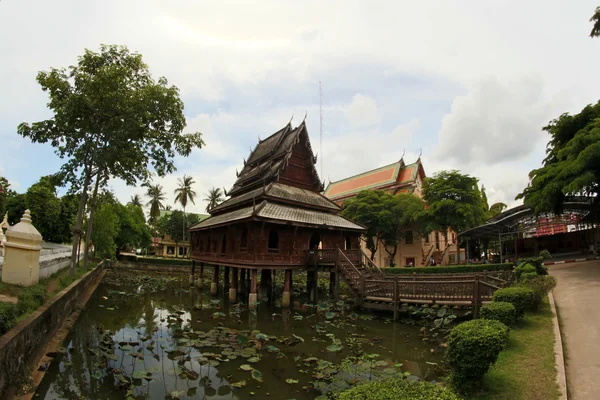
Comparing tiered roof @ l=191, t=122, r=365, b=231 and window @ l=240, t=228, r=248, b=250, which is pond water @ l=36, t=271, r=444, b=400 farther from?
tiered roof @ l=191, t=122, r=365, b=231

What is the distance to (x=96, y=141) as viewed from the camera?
17594 mm

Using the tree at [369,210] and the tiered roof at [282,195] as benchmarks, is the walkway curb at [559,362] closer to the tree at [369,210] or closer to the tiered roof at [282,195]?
the tiered roof at [282,195]

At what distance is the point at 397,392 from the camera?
381 cm

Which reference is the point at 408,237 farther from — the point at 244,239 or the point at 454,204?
the point at 244,239

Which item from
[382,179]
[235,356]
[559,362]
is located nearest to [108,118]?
[235,356]

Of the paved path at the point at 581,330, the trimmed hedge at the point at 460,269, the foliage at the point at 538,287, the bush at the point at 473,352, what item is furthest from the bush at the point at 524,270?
the bush at the point at 473,352

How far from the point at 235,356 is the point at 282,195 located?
37.9 ft

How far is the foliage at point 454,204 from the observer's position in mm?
29250

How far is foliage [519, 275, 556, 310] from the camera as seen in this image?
10409 mm

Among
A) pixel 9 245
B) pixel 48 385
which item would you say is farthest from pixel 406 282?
pixel 9 245

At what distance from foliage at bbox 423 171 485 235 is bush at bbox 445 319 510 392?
25.0 metres

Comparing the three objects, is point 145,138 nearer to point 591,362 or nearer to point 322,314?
point 322,314

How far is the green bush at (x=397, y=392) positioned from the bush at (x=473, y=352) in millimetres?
2315

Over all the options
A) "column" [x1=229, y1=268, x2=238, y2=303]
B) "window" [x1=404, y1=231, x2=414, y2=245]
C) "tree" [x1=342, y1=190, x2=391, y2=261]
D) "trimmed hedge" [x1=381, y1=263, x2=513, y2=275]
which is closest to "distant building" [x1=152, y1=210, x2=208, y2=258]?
"tree" [x1=342, y1=190, x2=391, y2=261]
